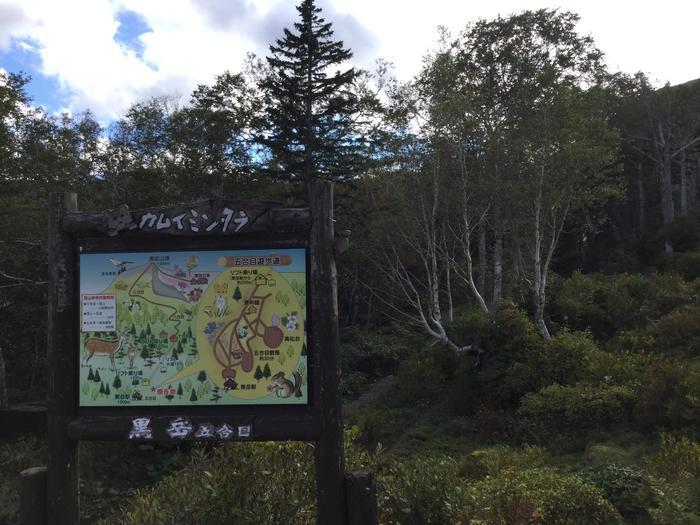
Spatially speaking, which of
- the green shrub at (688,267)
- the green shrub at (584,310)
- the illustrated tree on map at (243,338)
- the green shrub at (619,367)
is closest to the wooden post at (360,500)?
the illustrated tree on map at (243,338)

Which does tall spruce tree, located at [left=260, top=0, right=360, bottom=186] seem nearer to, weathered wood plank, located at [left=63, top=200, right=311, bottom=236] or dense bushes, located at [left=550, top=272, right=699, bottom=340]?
dense bushes, located at [left=550, top=272, right=699, bottom=340]

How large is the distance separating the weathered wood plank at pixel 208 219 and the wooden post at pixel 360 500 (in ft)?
5.93

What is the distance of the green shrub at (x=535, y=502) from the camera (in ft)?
12.4

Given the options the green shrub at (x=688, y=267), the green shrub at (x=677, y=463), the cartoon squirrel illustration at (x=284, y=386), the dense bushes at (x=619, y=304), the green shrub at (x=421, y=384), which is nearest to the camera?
the cartoon squirrel illustration at (x=284, y=386)

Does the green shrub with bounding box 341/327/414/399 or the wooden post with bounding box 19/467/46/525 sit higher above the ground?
the wooden post with bounding box 19/467/46/525

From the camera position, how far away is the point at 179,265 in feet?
12.1

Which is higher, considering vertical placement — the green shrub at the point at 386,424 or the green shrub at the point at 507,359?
the green shrub at the point at 507,359

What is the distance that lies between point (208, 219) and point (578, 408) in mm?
7417

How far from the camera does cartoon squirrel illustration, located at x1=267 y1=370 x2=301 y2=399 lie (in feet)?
11.5

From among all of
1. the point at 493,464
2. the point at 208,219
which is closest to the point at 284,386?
the point at 208,219

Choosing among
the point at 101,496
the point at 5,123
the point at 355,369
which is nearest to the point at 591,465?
the point at 101,496

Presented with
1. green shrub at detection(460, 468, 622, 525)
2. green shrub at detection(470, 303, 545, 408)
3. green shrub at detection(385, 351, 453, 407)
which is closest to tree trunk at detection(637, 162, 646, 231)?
green shrub at detection(385, 351, 453, 407)

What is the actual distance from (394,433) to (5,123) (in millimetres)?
13389

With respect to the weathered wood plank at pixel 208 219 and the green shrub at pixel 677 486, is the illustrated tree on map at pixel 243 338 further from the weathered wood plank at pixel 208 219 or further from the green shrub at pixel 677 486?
the green shrub at pixel 677 486
